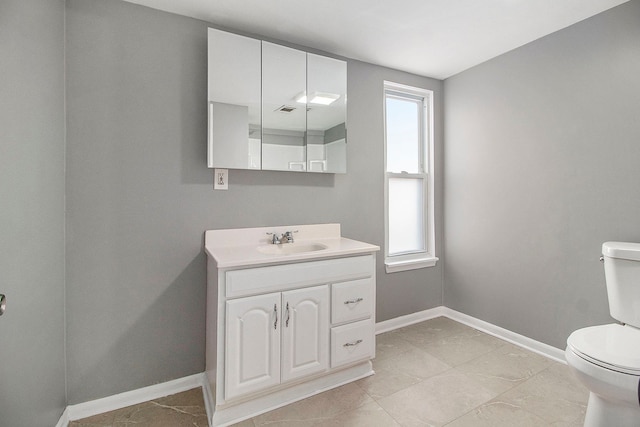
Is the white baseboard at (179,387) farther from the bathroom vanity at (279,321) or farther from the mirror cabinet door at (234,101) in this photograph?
the mirror cabinet door at (234,101)

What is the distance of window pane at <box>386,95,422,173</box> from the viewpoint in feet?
9.18

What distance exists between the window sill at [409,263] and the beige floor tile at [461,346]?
25.0 inches

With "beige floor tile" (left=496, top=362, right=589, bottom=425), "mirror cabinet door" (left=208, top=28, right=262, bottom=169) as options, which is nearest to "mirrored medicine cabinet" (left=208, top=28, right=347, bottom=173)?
"mirror cabinet door" (left=208, top=28, right=262, bottom=169)

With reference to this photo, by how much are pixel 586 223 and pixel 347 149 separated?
1715mm

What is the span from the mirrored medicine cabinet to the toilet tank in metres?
1.67

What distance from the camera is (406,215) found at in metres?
2.92

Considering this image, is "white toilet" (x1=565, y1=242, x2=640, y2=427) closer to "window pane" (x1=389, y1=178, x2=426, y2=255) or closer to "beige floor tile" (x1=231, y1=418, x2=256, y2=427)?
"window pane" (x1=389, y1=178, x2=426, y2=255)

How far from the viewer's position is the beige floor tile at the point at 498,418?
1561 mm

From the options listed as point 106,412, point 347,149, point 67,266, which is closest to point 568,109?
point 347,149

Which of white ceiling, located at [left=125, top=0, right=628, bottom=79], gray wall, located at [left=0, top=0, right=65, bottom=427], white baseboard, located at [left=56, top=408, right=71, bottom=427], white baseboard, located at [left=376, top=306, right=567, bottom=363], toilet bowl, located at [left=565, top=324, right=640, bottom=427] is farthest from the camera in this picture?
white baseboard, located at [left=376, top=306, right=567, bottom=363]

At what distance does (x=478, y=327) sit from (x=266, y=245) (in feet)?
6.66

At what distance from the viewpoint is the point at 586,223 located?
201 centimetres

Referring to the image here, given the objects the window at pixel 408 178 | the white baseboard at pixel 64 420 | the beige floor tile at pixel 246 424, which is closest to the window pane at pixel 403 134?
the window at pixel 408 178

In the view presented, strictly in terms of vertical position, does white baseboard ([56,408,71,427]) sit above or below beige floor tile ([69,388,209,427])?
above
